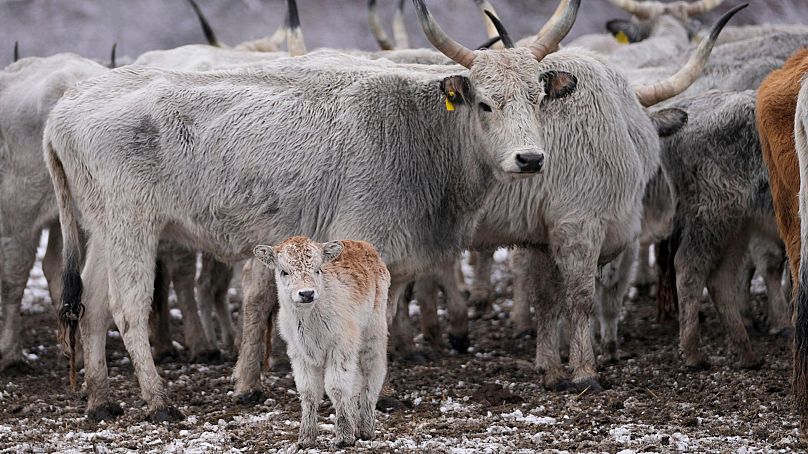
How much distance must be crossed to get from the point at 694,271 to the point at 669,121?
45.4 inches

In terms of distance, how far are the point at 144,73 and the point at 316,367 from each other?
9.52 feet

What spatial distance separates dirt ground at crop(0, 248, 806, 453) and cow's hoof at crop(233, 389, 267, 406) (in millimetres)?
59

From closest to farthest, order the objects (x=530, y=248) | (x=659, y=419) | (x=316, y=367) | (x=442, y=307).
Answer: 1. (x=316, y=367)
2. (x=659, y=419)
3. (x=530, y=248)
4. (x=442, y=307)

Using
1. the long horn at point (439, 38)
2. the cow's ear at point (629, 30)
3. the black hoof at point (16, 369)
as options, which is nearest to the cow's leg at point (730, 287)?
the long horn at point (439, 38)

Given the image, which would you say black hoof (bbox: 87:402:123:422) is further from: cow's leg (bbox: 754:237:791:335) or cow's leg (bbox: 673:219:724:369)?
cow's leg (bbox: 754:237:791:335)

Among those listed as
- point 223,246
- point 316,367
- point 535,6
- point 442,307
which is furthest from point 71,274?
point 535,6

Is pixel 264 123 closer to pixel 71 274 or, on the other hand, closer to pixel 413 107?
pixel 413 107

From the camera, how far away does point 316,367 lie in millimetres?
6852

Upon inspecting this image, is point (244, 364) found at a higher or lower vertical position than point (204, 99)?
lower

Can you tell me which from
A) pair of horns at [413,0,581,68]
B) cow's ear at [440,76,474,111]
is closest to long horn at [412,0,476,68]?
pair of horns at [413,0,581,68]

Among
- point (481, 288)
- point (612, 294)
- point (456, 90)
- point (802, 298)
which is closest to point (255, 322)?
point (456, 90)

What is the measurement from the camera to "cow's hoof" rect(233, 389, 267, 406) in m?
8.65

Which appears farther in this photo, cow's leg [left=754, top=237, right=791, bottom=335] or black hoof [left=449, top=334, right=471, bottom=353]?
cow's leg [left=754, top=237, right=791, bottom=335]

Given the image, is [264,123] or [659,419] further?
[264,123]
